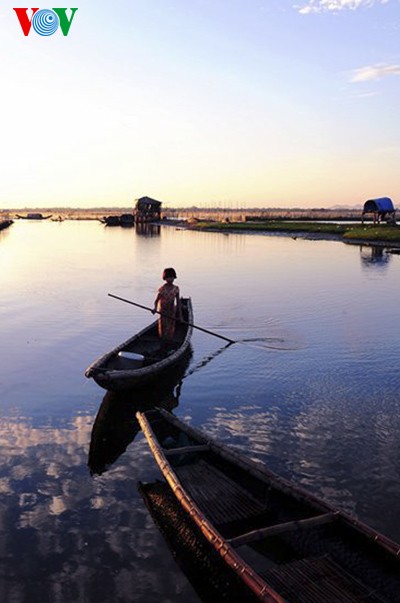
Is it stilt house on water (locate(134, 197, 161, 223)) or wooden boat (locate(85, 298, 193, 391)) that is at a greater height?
stilt house on water (locate(134, 197, 161, 223))

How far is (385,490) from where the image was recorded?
8.05 metres

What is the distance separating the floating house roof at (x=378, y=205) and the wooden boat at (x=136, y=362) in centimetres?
5423

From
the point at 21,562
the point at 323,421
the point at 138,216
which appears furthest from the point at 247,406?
the point at 138,216

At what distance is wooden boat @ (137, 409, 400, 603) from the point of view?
538 centimetres

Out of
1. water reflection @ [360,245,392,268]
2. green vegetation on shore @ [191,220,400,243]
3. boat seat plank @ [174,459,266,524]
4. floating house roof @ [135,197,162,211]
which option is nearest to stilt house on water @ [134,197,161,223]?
floating house roof @ [135,197,162,211]

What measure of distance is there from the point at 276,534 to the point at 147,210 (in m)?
103

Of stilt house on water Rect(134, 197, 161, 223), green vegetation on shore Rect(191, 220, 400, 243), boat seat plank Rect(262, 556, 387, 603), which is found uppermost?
stilt house on water Rect(134, 197, 161, 223)

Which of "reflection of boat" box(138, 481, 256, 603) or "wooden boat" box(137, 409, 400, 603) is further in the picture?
"reflection of boat" box(138, 481, 256, 603)

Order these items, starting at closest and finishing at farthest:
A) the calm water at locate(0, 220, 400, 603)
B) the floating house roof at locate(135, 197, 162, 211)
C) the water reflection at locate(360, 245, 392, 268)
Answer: the calm water at locate(0, 220, 400, 603)
the water reflection at locate(360, 245, 392, 268)
the floating house roof at locate(135, 197, 162, 211)

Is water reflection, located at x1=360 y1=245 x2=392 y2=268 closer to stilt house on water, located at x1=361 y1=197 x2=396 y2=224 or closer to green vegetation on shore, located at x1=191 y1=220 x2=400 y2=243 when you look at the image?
green vegetation on shore, located at x1=191 y1=220 x2=400 y2=243

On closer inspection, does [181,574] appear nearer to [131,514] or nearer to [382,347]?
[131,514]

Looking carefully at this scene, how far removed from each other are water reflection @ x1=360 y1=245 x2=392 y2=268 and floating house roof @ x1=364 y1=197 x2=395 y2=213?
31.6ft

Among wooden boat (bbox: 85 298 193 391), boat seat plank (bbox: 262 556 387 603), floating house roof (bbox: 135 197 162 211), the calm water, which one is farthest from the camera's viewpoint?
floating house roof (bbox: 135 197 162 211)

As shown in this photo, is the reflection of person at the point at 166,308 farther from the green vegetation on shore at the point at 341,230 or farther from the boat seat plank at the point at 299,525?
the green vegetation on shore at the point at 341,230
